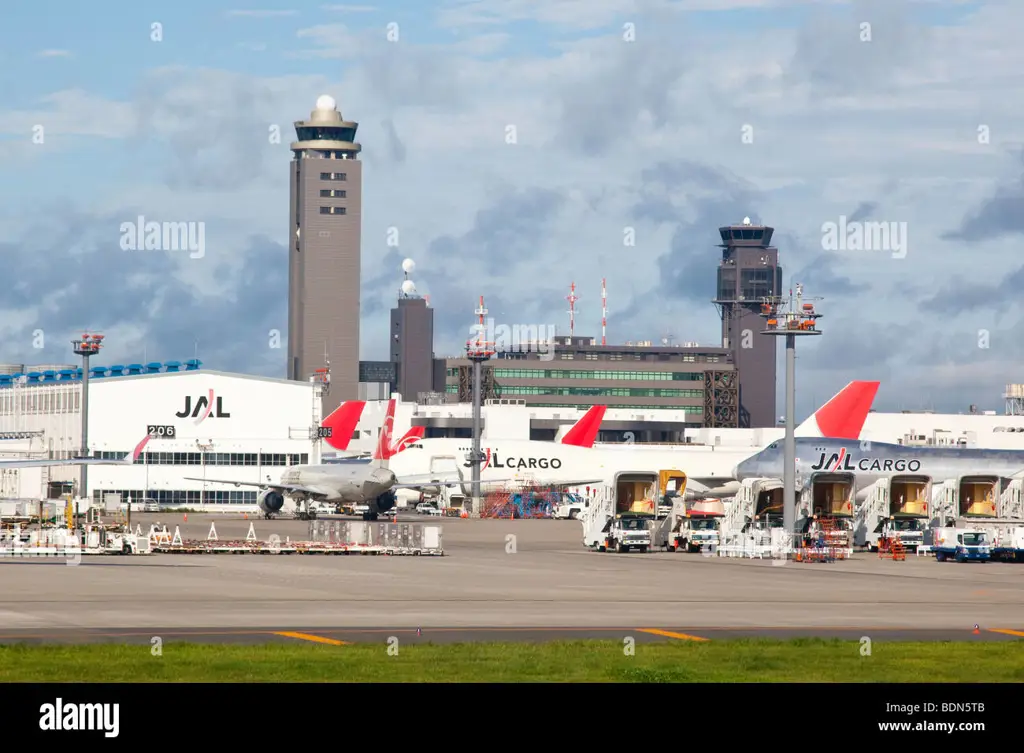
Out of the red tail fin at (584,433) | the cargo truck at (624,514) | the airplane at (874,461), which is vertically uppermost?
the red tail fin at (584,433)

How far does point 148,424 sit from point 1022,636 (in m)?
131

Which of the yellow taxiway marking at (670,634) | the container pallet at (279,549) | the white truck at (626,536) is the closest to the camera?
the yellow taxiway marking at (670,634)

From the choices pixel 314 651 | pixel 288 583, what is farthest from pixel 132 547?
pixel 314 651

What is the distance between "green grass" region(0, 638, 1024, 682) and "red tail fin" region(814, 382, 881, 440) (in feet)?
313

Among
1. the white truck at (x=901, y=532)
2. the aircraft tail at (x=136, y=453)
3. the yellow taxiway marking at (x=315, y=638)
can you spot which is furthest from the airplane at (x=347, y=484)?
the yellow taxiway marking at (x=315, y=638)

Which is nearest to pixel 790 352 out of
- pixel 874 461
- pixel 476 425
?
pixel 874 461

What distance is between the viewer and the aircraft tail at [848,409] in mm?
124188

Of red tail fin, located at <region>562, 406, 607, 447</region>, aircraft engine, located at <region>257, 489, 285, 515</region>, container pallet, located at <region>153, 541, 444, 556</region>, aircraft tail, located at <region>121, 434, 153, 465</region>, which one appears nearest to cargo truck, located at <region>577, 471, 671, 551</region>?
container pallet, located at <region>153, 541, 444, 556</region>

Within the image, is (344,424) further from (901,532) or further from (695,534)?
(901,532)

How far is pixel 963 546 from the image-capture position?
74062mm

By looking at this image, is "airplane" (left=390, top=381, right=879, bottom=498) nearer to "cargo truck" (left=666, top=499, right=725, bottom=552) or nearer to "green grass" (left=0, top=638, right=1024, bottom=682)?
"cargo truck" (left=666, top=499, right=725, bottom=552)

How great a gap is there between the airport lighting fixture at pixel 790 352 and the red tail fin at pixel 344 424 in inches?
3132

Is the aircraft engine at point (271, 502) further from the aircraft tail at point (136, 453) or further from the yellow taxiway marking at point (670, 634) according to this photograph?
the yellow taxiway marking at point (670, 634)

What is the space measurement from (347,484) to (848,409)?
41.8 metres
